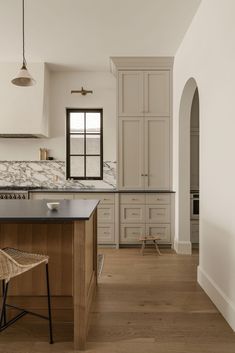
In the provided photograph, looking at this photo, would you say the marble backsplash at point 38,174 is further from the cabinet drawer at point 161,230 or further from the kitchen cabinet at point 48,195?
the cabinet drawer at point 161,230

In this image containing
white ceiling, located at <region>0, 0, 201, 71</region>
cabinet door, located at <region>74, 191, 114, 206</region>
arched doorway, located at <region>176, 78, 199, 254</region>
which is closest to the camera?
white ceiling, located at <region>0, 0, 201, 71</region>

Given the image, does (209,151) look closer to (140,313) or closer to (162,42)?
(140,313)

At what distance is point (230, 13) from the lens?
2.65 m

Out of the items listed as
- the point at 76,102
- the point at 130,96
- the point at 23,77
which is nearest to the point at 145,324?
the point at 23,77

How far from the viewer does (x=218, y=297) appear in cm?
291

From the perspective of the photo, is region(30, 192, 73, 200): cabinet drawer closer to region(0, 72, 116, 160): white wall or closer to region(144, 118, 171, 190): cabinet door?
region(0, 72, 116, 160): white wall

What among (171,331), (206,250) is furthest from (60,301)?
(206,250)

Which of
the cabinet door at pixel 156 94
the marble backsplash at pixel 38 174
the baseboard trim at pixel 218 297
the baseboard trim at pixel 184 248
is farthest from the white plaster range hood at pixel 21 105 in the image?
the baseboard trim at pixel 218 297

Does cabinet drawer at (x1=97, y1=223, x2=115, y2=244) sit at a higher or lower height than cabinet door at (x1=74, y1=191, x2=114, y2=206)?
lower

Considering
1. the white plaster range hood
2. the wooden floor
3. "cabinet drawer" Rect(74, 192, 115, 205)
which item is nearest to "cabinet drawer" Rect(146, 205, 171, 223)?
"cabinet drawer" Rect(74, 192, 115, 205)

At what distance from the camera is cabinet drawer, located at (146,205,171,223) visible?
5258 mm

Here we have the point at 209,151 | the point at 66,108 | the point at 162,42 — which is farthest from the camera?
the point at 66,108

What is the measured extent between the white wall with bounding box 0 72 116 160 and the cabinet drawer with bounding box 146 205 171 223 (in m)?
1.21

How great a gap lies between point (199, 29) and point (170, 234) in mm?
3006
